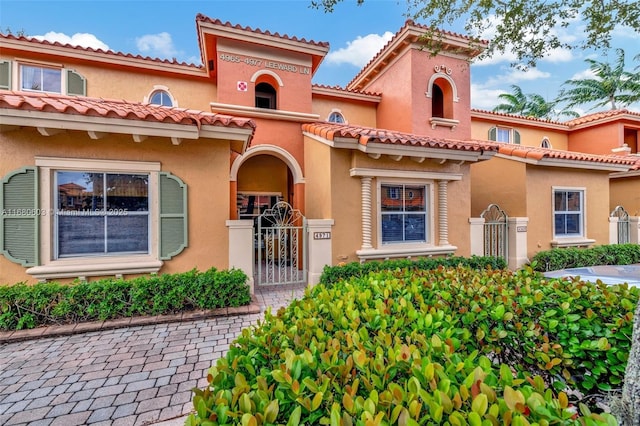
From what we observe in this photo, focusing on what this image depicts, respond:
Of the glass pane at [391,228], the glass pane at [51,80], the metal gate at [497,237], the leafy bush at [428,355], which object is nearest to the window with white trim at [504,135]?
the metal gate at [497,237]

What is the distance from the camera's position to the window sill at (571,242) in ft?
32.4

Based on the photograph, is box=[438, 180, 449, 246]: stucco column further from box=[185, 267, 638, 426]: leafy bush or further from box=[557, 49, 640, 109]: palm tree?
box=[557, 49, 640, 109]: palm tree

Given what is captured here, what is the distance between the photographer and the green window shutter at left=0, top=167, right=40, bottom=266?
17.6ft

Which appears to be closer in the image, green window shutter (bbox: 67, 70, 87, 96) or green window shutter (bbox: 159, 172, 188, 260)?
green window shutter (bbox: 159, 172, 188, 260)

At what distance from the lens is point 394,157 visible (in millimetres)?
7746

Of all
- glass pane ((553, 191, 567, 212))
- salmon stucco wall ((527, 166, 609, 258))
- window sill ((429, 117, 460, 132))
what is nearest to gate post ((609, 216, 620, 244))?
salmon stucco wall ((527, 166, 609, 258))

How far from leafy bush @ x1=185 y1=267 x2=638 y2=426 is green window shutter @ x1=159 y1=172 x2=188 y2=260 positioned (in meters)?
4.39

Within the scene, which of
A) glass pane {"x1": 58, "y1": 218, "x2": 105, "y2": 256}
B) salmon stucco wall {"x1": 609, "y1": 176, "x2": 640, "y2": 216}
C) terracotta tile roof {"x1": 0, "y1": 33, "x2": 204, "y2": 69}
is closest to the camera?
glass pane {"x1": 58, "y1": 218, "x2": 105, "y2": 256}

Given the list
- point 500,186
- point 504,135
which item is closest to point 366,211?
point 500,186

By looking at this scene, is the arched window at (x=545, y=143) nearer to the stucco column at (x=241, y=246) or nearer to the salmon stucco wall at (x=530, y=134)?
the salmon stucco wall at (x=530, y=134)

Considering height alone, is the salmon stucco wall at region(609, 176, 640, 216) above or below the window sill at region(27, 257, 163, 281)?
above

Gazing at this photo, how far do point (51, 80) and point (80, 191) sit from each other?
635cm

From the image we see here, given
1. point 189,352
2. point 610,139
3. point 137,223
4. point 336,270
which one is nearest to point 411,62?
point 336,270

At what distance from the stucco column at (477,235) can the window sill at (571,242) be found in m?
3.13
